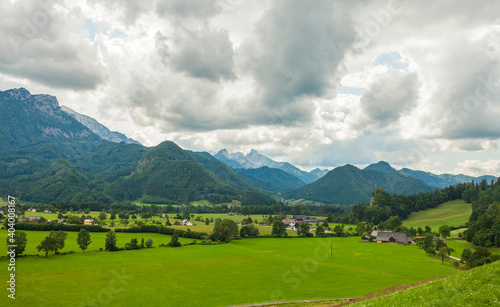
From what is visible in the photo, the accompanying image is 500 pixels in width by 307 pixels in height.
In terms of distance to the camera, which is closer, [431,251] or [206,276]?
[206,276]

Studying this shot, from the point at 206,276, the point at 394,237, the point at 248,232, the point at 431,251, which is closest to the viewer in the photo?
the point at 206,276

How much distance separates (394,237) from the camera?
119 meters

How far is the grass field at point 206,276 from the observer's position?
43.6 m

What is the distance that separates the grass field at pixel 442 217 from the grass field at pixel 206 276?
314 ft

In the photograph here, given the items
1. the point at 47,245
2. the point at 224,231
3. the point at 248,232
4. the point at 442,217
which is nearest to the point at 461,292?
the point at 47,245

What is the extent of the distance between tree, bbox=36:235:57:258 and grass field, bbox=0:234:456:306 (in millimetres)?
2279

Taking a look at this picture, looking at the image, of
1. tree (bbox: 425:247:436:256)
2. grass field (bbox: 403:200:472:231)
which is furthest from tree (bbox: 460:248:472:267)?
grass field (bbox: 403:200:472:231)

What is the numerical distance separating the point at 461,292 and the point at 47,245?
80.7 meters

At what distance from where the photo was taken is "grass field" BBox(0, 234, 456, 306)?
4359 cm

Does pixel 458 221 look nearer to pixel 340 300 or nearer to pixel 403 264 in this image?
pixel 403 264

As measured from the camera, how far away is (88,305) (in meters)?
39.6

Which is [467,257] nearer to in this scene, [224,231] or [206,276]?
[206,276]

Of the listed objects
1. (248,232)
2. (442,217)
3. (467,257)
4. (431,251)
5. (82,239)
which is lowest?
(442,217)

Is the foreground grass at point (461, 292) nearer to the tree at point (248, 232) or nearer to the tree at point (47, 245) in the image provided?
the tree at point (47, 245)
